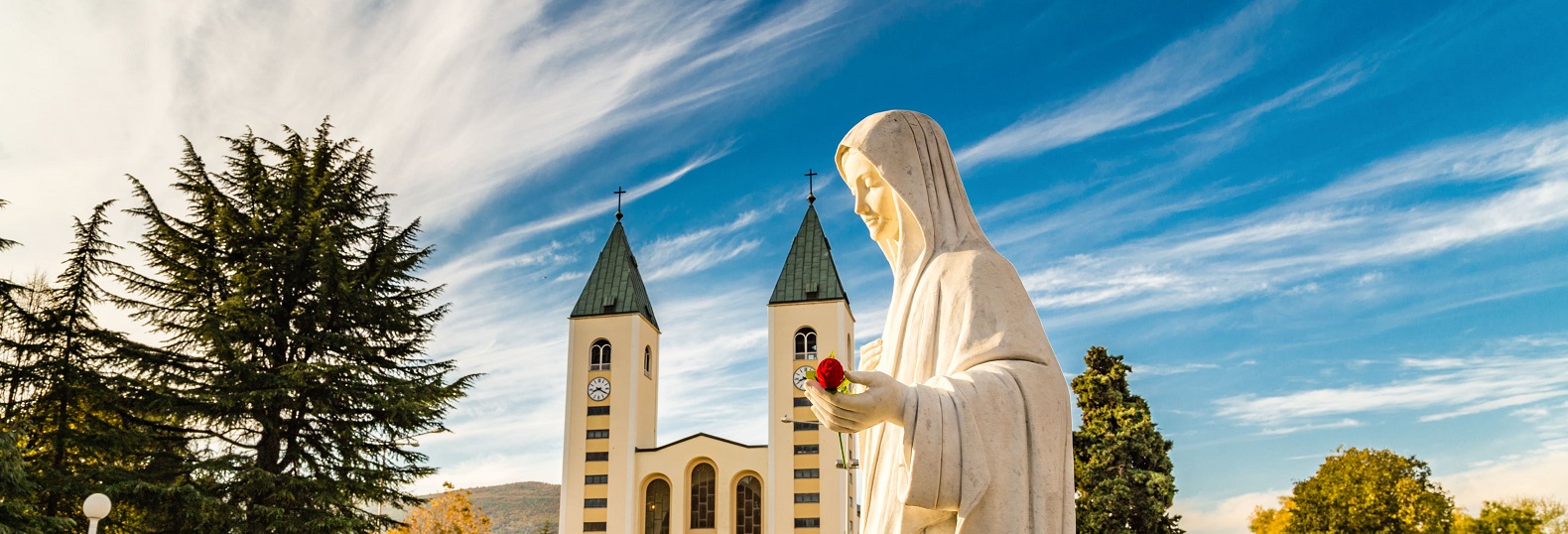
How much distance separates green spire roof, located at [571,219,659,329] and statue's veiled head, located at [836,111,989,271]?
54.6 metres

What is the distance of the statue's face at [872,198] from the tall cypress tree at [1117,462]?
25377mm

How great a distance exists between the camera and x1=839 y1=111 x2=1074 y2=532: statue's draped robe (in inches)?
130

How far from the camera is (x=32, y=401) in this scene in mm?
21125

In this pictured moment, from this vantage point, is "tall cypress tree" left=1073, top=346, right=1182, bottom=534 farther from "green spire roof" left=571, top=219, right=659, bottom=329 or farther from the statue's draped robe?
"green spire roof" left=571, top=219, right=659, bottom=329

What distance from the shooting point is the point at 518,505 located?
12975 centimetres

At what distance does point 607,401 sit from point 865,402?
54133 millimetres

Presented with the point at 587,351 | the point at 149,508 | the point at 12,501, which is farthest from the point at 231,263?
the point at 587,351

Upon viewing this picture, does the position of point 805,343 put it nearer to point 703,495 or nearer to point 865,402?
point 703,495

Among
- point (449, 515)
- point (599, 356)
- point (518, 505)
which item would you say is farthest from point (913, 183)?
point (518, 505)

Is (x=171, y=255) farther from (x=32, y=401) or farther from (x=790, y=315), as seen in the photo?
(x=790, y=315)

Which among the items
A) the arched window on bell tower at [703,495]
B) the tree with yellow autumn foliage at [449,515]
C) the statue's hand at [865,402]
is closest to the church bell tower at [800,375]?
the arched window on bell tower at [703,495]

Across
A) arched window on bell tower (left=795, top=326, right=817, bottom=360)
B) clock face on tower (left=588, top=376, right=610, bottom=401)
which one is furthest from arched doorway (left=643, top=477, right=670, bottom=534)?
arched window on bell tower (left=795, top=326, right=817, bottom=360)

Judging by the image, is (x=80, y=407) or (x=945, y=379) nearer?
(x=945, y=379)

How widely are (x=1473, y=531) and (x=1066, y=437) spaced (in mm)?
37332
